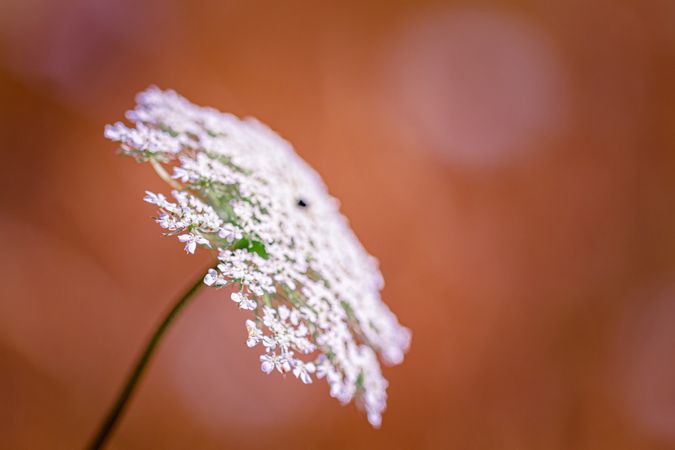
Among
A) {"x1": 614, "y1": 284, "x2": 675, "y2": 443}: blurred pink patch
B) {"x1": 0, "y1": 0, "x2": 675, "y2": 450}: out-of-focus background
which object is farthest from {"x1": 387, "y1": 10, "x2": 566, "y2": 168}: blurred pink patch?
{"x1": 614, "y1": 284, "x2": 675, "y2": 443}: blurred pink patch

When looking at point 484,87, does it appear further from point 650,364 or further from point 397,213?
point 650,364

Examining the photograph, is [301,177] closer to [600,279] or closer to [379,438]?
[379,438]

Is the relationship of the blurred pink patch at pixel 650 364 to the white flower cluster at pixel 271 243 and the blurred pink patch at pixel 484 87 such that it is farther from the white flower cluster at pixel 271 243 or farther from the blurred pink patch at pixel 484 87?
the white flower cluster at pixel 271 243

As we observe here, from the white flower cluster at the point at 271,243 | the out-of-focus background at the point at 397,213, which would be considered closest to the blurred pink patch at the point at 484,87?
the out-of-focus background at the point at 397,213

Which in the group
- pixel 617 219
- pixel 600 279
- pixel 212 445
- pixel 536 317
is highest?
pixel 617 219

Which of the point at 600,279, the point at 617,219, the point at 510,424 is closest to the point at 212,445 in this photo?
the point at 510,424

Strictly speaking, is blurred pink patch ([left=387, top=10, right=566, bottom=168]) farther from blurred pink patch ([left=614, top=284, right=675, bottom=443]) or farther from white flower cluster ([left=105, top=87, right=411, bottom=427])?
white flower cluster ([left=105, top=87, right=411, bottom=427])
